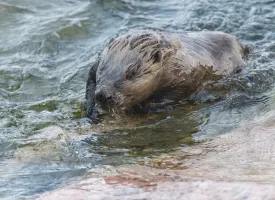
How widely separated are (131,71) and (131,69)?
17 millimetres

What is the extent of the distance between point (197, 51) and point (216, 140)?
1.63 meters

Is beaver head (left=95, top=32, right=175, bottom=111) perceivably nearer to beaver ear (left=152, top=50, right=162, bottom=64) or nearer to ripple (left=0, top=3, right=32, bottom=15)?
beaver ear (left=152, top=50, right=162, bottom=64)

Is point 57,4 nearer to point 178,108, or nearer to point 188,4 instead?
point 188,4

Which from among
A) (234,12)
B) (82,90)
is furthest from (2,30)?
(234,12)

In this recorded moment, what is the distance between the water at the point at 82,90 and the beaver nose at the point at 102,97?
26 cm

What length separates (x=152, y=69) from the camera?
5.66m

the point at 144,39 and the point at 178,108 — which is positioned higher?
the point at 144,39

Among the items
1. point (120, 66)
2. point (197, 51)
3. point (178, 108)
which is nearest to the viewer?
point (120, 66)

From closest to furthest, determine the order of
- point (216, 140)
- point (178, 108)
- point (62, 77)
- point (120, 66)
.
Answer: point (216, 140) < point (120, 66) < point (178, 108) < point (62, 77)

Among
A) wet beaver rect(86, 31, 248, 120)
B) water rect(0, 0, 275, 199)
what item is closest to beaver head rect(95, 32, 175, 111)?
wet beaver rect(86, 31, 248, 120)

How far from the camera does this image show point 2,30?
824 cm

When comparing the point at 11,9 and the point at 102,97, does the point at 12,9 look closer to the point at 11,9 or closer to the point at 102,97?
the point at 11,9

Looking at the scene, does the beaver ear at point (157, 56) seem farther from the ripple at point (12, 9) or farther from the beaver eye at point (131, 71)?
the ripple at point (12, 9)

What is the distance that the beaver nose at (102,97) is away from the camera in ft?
16.7
